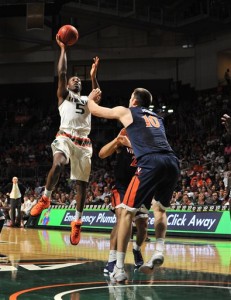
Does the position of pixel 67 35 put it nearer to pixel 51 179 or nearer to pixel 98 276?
pixel 51 179

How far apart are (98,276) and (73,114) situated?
2381 mm

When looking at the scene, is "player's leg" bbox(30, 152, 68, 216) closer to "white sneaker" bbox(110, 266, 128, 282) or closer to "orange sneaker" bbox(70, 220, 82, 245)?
"orange sneaker" bbox(70, 220, 82, 245)

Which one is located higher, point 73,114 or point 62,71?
point 62,71

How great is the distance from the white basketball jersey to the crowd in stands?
763 centimetres

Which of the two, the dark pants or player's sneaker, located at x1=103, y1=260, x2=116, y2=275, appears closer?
player's sneaker, located at x1=103, y1=260, x2=116, y2=275

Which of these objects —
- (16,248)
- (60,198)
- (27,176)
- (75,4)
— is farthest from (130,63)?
(16,248)

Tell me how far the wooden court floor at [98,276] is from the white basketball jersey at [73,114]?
1981 millimetres

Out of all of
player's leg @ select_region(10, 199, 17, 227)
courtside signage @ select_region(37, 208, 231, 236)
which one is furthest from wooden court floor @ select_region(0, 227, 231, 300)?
player's leg @ select_region(10, 199, 17, 227)

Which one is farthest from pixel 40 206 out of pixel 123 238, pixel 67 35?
pixel 67 35

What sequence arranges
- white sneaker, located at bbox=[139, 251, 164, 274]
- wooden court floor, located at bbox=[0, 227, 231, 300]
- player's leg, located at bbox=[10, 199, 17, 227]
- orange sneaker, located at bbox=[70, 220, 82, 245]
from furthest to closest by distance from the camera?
player's leg, located at bbox=[10, 199, 17, 227] → orange sneaker, located at bbox=[70, 220, 82, 245] → white sneaker, located at bbox=[139, 251, 164, 274] → wooden court floor, located at bbox=[0, 227, 231, 300]

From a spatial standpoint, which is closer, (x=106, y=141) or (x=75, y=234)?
(x=75, y=234)

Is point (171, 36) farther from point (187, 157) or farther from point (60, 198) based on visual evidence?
point (60, 198)

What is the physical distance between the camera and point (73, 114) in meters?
8.08

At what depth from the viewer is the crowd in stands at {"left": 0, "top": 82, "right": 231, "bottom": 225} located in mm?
18552
